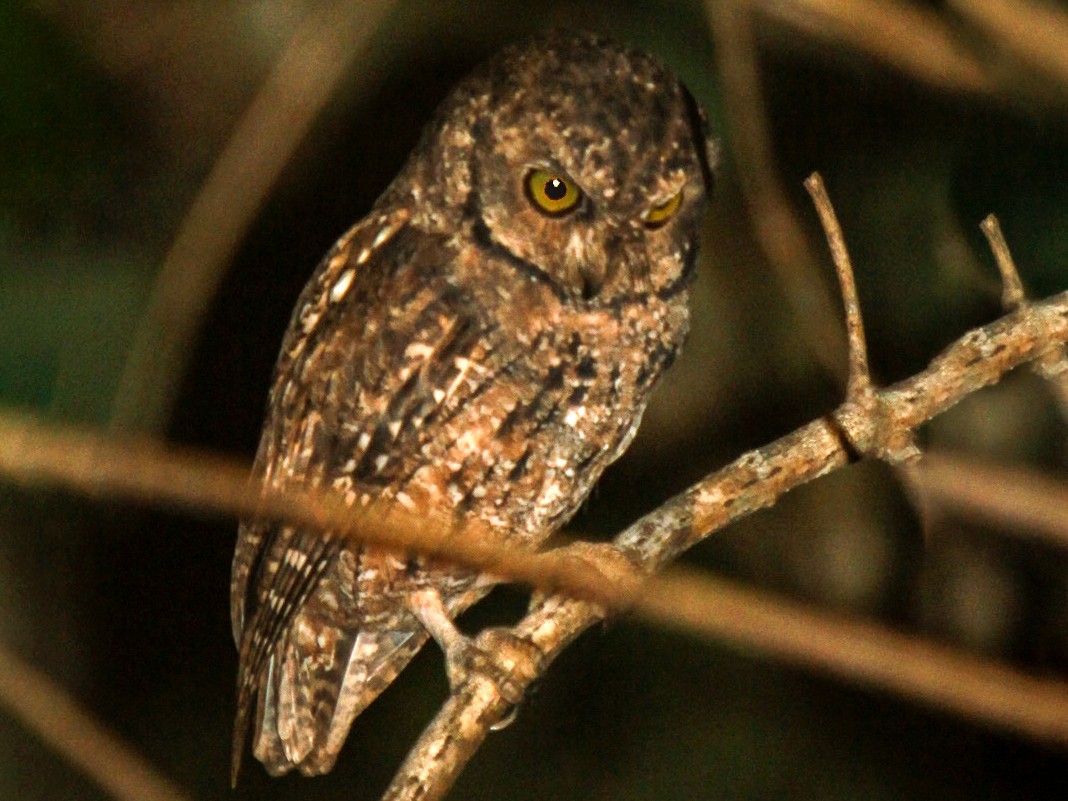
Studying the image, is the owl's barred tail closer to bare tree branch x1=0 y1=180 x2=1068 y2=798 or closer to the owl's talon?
the owl's talon

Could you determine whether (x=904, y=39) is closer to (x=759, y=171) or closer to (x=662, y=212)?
(x=759, y=171)

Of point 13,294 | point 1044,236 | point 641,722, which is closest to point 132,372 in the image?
point 13,294

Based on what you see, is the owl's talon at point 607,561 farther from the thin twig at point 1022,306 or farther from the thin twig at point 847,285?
the thin twig at point 1022,306

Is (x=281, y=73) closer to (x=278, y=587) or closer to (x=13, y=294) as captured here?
(x=13, y=294)

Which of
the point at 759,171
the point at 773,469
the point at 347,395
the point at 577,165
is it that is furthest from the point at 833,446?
the point at 347,395

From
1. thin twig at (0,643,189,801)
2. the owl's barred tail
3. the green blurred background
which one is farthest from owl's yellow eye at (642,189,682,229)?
thin twig at (0,643,189,801)

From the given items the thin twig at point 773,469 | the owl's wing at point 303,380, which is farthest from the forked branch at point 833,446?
the owl's wing at point 303,380
